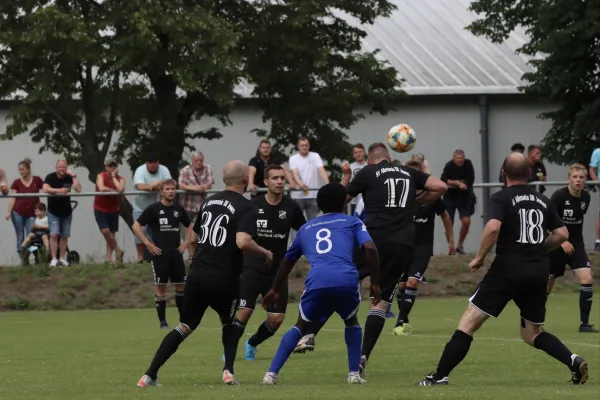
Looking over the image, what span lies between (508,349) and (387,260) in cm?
297

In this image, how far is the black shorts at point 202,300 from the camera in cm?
1185

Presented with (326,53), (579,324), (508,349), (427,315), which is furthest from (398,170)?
(326,53)

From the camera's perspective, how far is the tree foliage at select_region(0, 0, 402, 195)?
89.1 ft

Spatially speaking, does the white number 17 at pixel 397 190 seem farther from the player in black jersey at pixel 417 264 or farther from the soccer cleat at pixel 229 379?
the player in black jersey at pixel 417 264

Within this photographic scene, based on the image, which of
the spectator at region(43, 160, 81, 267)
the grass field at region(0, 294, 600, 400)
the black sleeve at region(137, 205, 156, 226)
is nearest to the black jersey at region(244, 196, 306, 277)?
the grass field at region(0, 294, 600, 400)

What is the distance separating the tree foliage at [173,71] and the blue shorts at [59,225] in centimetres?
353

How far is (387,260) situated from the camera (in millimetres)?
13344

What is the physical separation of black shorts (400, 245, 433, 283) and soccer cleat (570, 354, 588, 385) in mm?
6775

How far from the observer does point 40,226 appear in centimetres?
2566

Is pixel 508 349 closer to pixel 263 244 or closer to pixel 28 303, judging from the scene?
pixel 263 244

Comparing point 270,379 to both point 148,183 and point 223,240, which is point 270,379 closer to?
point 223,240

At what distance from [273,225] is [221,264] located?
3.08 metres

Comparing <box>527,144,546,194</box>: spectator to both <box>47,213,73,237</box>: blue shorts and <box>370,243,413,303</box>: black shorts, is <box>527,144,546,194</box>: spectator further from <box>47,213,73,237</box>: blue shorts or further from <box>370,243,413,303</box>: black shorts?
<box>370,243,413,303</box>: black shorts

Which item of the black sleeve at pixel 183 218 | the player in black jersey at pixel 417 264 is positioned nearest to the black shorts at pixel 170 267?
the black sleeve at pixel 183 218
